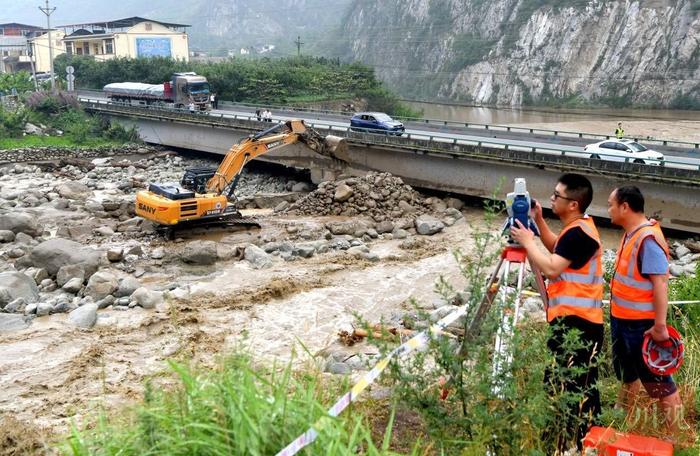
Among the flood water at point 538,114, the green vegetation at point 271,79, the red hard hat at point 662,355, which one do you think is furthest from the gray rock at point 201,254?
the flood water at point 538,114

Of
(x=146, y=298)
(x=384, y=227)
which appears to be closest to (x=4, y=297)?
(x=146, y=298)

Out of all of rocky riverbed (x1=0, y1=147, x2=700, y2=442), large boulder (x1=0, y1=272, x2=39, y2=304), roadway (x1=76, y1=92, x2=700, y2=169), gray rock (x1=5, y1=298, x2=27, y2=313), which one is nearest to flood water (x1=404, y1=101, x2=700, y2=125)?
roadway (x1=76, y1=92, x2=700, y2=169)

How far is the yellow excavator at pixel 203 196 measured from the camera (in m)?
20.8

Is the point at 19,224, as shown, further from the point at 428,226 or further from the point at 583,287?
the point at 583,287

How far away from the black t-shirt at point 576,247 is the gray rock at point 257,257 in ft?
45.6

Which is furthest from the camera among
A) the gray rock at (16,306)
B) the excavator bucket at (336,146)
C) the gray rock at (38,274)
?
the excavator bucket at (336,146)

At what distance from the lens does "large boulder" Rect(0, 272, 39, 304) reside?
15656 mm

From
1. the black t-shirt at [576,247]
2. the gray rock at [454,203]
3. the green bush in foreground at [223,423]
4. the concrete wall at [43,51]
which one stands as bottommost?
the gray rock at [454,203]

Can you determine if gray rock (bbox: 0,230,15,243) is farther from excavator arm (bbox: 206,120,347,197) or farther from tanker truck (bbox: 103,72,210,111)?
tanker truck (bbox: 103,72,210,111)

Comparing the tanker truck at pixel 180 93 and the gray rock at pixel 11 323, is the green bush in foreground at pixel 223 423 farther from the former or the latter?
the tanker truck at pixel 180 93

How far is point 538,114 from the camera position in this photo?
206 ft

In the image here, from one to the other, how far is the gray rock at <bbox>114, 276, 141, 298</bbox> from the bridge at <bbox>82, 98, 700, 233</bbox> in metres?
9.14

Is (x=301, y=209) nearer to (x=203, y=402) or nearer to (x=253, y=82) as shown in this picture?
(x=203, y=402)

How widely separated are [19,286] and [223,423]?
45.5ft
